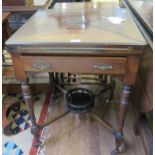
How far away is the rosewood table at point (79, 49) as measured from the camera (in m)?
0.94

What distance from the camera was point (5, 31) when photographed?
1.47m

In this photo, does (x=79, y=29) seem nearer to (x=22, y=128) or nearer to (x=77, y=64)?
(x=77, y=64)

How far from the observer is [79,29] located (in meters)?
1.07

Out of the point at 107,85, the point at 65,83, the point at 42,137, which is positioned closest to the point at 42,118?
the point at 42,137

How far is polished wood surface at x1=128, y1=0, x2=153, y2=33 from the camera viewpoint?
3.84ft

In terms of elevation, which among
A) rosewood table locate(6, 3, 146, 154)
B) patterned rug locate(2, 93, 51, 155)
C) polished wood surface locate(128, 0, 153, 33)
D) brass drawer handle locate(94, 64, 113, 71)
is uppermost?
polished wood surface locate(128, 0, 153, 33)

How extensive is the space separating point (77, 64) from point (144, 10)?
0.76 meters

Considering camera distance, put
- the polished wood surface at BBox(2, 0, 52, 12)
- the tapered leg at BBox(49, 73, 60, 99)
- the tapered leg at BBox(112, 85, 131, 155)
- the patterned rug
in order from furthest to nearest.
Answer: the tapered leg at BBox(49, 73, 60, 99), the polished wood surface at BBox(2, 0, 52, 12), the patterned rug, the tapered leg at BBox(112, 85, 131, 155)

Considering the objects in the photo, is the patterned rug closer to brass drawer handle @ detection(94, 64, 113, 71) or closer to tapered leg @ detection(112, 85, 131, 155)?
tapered leg @ detection(112, 85, 131, 155)

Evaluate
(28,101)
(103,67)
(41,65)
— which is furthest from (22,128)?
(103,67)

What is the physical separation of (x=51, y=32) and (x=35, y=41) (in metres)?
0.13

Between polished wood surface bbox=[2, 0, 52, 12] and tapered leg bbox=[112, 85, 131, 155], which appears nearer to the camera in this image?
tapered leg bbox=[112, 85, 131, 155]

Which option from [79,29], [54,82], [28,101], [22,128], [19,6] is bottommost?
[22,128]

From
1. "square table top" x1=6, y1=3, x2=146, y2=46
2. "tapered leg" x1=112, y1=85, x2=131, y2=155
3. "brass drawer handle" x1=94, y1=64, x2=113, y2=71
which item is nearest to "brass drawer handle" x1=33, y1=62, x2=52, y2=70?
"square table top" x1=6, y1=3, x2=146, y2=46
